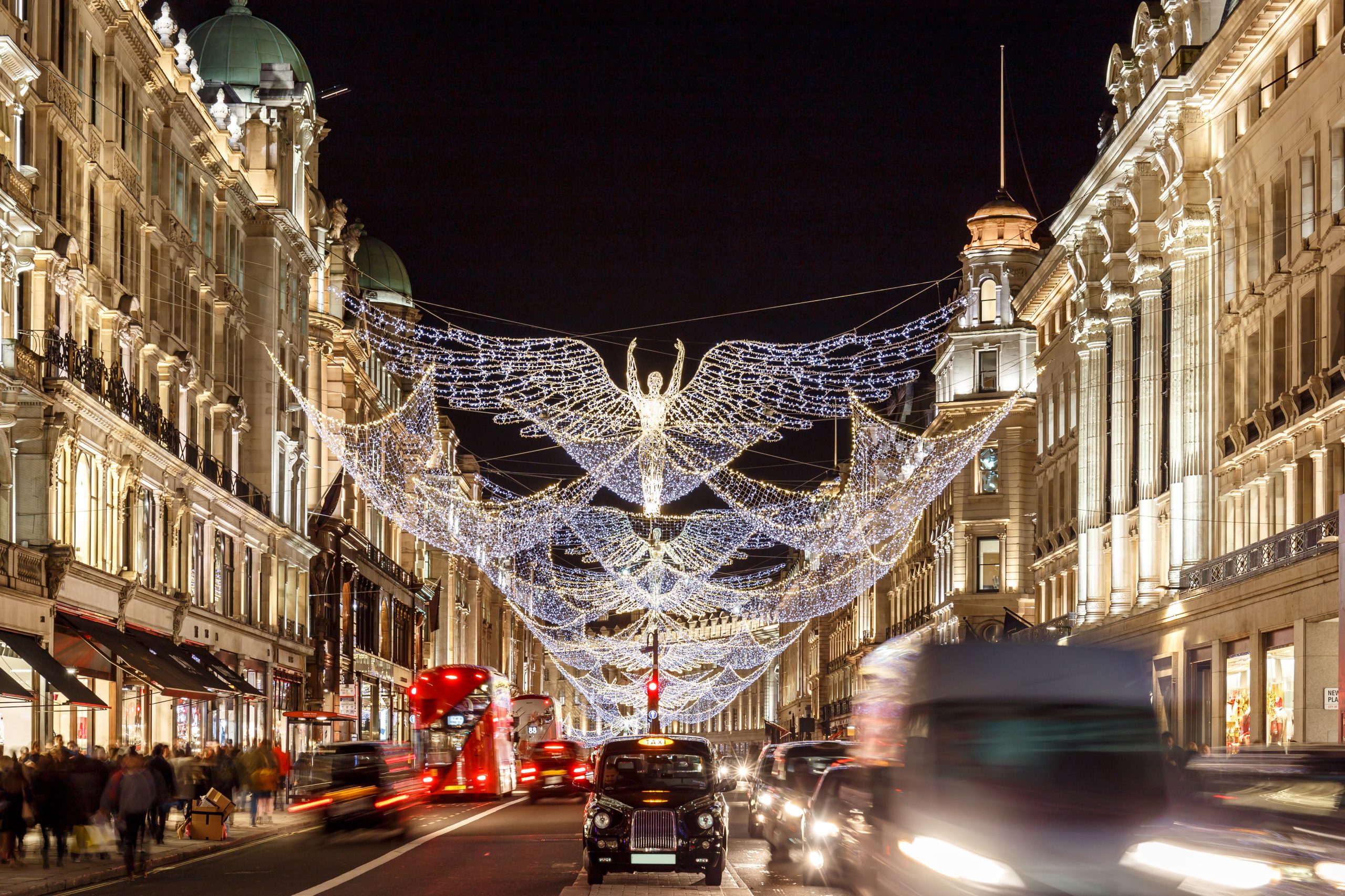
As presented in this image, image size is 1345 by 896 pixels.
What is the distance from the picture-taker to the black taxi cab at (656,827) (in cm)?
2130

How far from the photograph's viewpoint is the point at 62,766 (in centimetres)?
2623

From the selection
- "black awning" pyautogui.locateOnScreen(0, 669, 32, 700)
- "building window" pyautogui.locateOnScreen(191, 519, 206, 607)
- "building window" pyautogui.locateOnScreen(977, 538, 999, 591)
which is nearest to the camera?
"black awning" pyautogui.locateOnScreen(0, 669, 32, 700)

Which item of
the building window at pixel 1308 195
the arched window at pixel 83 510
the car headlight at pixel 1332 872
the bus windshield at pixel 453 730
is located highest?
the building window at pixel 1308 195

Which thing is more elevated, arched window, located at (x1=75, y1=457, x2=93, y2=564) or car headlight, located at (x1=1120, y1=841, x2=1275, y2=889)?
arched window, located at (x1=75, y1=457, x2=93, y2=564)

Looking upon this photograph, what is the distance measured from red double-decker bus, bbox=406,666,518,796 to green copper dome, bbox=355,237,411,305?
4367cm

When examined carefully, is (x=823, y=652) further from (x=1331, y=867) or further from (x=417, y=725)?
(x=1331, y=867)

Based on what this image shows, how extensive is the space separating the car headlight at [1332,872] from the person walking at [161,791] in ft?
67.3

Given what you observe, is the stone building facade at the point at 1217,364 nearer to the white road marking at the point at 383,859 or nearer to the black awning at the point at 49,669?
the white road marking at the point at 383,859

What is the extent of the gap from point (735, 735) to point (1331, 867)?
186 meters

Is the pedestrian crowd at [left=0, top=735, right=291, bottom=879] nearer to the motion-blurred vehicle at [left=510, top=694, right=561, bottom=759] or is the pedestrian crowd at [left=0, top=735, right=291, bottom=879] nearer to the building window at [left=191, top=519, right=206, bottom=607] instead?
the building window at [left=191, top=519, right=206, bottom=607]

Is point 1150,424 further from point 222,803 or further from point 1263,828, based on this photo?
point 1263,828

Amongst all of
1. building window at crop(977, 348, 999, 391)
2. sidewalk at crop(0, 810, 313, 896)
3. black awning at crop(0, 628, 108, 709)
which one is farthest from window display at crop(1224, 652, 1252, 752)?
building window at crop(977, 348, 999, 391)

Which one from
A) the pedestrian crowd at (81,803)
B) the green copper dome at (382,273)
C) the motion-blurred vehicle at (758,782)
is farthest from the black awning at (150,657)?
the green copper dome at (382,273)

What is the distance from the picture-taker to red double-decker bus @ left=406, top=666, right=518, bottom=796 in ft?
161
